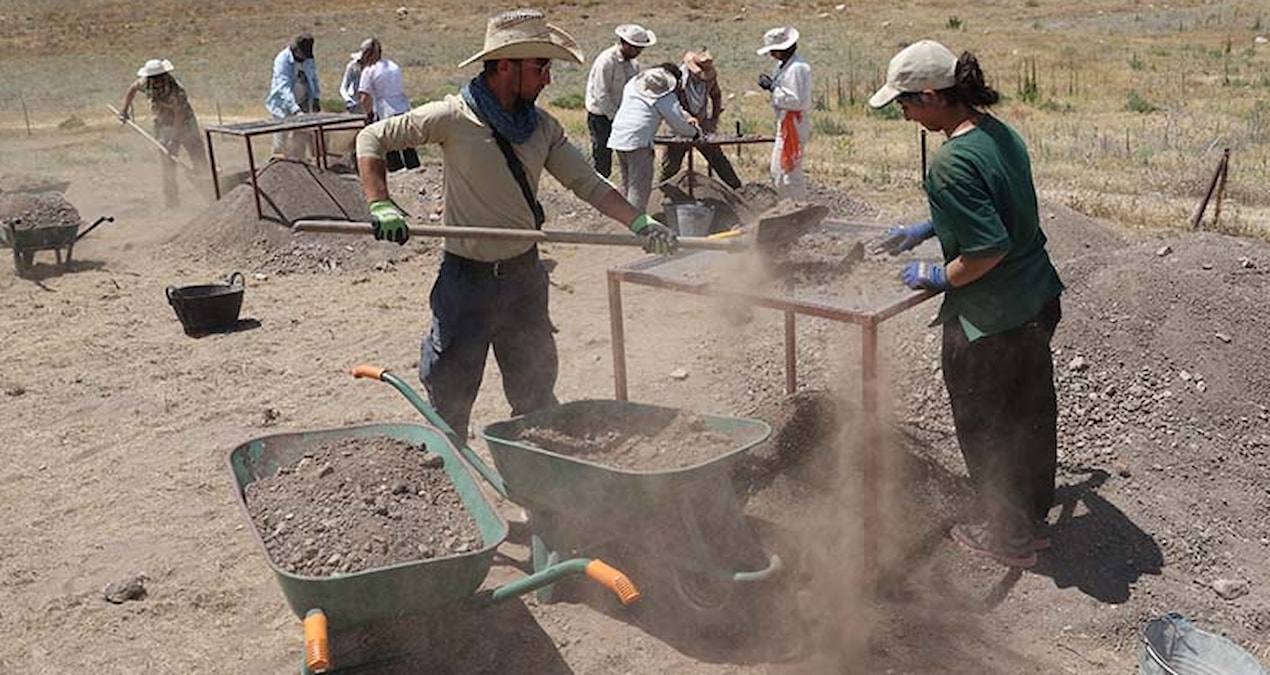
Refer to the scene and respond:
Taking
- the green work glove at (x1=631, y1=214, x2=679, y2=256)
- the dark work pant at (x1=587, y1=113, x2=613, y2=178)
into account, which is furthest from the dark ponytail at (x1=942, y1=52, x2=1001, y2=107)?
the dark work pant at (x1=587, y1=113, x2=613, y2=178)

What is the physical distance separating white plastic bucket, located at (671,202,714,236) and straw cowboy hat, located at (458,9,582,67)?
520cm

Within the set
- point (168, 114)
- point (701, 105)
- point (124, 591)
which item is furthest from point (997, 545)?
point (168, 114)

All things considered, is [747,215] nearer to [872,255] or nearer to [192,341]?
[192,341]

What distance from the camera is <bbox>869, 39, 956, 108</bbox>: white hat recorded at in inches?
147

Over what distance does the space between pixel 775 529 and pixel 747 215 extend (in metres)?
6.30

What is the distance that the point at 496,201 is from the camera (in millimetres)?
4258

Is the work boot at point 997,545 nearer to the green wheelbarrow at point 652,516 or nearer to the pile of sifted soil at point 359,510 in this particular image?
the green wheelbarrow at point 652,516

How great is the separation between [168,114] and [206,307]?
16.7ft

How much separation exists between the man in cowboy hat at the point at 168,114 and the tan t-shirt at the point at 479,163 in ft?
27.8

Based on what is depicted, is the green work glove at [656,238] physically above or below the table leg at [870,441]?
above

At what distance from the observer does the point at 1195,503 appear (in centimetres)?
459

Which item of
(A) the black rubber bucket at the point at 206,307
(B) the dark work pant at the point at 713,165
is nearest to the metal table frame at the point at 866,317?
(A) the black rubber bucket at the point at 206,307

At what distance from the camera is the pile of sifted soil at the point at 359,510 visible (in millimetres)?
3391

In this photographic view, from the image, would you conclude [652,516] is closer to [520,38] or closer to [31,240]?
[520,38]
